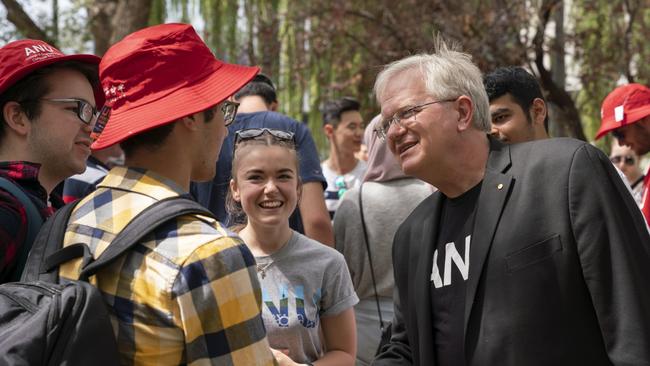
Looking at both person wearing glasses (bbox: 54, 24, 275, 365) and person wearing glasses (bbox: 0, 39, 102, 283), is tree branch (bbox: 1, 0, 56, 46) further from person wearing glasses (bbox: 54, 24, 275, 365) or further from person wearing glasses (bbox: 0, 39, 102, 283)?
person wearing glasses (bbox: 54, 24, 275, 365)

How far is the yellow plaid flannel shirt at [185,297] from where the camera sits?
205cm

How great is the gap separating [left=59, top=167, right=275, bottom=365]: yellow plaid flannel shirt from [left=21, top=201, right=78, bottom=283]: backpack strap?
0.28 feet

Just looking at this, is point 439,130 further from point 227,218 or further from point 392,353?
point 227,218

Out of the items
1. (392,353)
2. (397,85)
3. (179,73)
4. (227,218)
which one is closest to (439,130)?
(397,85)

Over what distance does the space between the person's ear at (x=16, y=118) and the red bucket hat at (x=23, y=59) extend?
6 centimetres

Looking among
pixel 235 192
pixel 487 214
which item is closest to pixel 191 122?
pixel 487 214

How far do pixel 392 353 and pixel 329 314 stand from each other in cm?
43

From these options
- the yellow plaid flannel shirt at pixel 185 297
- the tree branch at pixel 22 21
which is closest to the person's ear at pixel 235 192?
the yellow plaid flannel shirt at pixel 185 297

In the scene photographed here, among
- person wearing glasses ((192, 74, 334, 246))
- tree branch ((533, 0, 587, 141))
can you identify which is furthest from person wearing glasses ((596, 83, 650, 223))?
tree branch ((533, 0, 587, 141))

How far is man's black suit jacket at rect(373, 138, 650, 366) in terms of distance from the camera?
106 inches

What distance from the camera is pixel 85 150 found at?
10.2ft

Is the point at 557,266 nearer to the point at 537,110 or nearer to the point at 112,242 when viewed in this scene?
the point at 112,242

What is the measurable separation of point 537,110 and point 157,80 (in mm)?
2939

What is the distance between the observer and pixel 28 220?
2635mm
